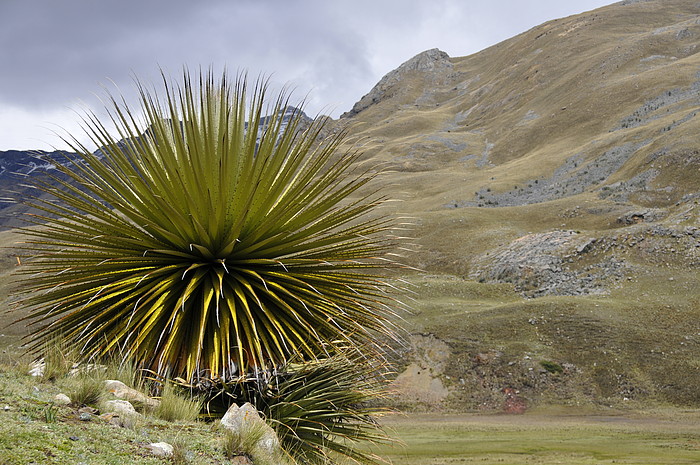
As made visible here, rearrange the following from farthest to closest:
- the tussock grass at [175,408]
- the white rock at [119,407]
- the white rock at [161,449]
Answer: the tussock grass at [175,408] → the white rock at [119,407] → the white rock at [161,449]

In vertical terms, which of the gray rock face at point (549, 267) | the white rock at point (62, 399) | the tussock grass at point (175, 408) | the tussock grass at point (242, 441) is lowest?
the gray rock face at point (549, 267)

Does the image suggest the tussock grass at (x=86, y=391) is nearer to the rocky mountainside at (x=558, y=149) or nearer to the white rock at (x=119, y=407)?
the white rock at (x=119, y=407)

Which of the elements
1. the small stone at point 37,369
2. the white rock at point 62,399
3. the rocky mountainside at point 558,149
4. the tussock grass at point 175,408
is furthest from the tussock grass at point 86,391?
the rocky mountainside at point 558,149

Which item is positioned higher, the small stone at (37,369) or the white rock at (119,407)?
the small stone at (37,369)

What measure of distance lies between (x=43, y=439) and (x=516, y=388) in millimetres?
31293

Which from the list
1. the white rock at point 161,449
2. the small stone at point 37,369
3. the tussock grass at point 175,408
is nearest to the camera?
the white rock at point 161,449

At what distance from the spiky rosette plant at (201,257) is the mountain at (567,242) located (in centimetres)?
90

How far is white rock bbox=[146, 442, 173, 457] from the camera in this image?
3.80m

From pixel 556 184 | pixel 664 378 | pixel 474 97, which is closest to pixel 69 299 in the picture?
pixel 664 378

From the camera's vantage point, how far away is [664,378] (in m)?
30.1

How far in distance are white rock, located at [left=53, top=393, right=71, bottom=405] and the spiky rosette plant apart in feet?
2.68

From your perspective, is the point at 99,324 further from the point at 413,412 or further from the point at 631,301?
the point at 631,301

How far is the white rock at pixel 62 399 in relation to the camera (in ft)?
14.2

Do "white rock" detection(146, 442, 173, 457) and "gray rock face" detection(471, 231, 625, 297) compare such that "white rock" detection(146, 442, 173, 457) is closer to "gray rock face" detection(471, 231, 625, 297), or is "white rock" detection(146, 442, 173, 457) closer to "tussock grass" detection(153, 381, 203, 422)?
"tussock grass" detection(153, 381, 203, 422)
